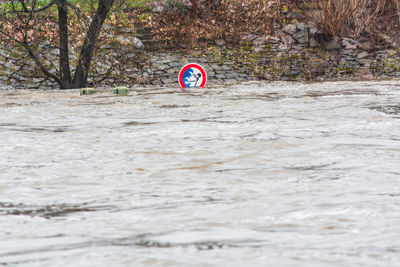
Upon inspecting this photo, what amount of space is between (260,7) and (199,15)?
1668 millimetres

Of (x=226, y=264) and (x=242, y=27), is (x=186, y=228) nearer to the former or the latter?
(x=226, y=264)

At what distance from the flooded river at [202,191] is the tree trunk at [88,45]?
5.52 m

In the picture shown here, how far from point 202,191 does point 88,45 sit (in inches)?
349

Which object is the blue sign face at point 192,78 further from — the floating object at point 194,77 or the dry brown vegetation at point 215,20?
the dry brown vegetation at point 215,20

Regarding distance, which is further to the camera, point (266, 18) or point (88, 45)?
point (266, 18)

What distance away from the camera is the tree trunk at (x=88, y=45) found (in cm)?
1044

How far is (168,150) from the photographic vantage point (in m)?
3.55

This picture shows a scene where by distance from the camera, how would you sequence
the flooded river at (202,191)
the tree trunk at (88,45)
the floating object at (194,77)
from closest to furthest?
the flooded river at (202,191), the tree trunk at (88,45), the floating object at (194,77)

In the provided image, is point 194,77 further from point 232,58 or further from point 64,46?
point 232,58

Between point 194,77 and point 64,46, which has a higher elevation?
point 64,46

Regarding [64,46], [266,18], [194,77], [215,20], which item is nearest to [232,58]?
[215,20]

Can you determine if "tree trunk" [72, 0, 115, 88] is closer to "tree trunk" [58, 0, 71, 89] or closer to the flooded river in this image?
"tree trunk" [58, 0, 71, 89]

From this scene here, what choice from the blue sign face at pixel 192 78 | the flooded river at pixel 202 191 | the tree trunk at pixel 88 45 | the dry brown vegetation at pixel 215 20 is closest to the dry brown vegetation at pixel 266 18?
the dry brown vegetation at pixel 215 20

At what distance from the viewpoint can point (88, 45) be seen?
35.9 ft
